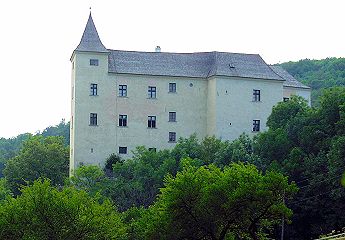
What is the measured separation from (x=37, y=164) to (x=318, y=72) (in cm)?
5597

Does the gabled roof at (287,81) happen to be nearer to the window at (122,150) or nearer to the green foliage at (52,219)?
the window at (122,150)

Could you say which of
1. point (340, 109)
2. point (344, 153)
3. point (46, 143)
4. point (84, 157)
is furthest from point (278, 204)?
point (46, 143)

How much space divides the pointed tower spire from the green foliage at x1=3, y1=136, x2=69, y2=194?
1469 centimetres

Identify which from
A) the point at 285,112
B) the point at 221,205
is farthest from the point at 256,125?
the point at 221,205

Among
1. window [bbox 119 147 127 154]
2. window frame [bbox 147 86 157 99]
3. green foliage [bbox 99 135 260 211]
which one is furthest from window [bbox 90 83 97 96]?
green foliage [bbox 99 135 260 211]

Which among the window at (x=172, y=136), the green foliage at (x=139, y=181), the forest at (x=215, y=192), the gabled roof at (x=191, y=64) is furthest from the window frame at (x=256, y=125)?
the green foliage at (x=139, y=181)

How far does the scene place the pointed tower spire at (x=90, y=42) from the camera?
2630 inches

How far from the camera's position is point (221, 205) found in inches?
1596

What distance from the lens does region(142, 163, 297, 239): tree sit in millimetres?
40094

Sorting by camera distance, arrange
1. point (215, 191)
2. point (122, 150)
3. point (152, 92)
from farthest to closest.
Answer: point (152, 92) < point (122, 150) < point (215, 191)

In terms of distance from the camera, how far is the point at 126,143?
67062 mm

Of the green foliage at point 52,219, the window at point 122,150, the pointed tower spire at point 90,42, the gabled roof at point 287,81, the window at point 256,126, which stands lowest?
the green foliage at point 52,219

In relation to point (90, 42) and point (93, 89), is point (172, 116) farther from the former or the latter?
point (90, 42)

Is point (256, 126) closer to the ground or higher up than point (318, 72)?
closer to the ground
